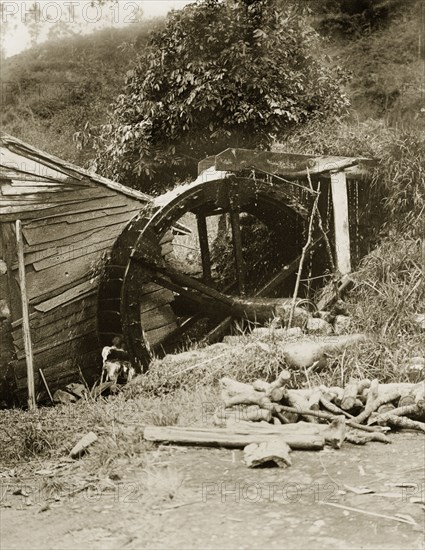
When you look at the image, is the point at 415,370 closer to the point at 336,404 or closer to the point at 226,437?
the point at 336,404

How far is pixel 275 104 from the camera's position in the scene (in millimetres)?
10250

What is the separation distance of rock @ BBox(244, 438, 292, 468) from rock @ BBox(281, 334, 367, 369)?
1747 millimetres

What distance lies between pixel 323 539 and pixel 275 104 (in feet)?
25.9

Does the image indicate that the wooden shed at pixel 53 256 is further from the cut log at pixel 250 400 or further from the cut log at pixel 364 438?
the cut log at pixel 364 438

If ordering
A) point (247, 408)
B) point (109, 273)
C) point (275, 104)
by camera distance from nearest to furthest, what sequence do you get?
point (247, 408), point (109, 273), point (275, 104)

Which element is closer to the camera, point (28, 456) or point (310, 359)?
point (28, 456)

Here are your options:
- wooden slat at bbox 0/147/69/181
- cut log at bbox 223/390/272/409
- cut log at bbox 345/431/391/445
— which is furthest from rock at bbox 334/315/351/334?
wooden slat at bbox 0/147/69/181

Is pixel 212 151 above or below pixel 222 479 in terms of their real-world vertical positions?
above

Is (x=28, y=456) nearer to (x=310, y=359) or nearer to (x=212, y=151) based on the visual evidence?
(x=310, y=359)

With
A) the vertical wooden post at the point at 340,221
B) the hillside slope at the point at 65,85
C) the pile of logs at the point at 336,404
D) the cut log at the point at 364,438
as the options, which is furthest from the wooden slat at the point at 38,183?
the hillside slope at the point at 65,85

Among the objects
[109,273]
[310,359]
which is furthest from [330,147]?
[310,359]

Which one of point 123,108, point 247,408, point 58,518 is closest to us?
point 58,518

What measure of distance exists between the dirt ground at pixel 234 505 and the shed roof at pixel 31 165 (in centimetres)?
431

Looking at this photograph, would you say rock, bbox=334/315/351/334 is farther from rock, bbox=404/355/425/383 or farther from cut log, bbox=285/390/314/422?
cut log, bbox=285/390/314/422
